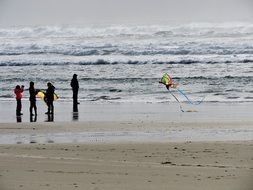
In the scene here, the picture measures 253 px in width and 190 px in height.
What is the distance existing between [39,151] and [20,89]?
23.8 feet

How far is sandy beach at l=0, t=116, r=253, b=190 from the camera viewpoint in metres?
6.21

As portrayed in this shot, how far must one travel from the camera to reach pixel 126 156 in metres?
8.05

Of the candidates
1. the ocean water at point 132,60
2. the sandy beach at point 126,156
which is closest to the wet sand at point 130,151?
the sandy beach at point 126,156

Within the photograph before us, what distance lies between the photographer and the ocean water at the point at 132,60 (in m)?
21.6

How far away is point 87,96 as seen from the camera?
66.7ft

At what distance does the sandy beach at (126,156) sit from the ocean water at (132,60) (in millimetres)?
7414

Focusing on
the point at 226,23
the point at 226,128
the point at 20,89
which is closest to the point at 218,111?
the point at 226,128

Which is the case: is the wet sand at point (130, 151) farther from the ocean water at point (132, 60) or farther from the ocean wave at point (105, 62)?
the ocean wave at point (105, 62)

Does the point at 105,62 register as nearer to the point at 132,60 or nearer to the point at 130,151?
the point at 132,60

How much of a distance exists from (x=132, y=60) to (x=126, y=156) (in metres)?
27.1

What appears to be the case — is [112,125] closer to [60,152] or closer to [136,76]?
[60,152]

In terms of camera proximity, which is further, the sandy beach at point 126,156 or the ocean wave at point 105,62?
the ocean wave at point 105,62

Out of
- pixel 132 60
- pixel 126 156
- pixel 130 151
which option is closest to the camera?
pixel 126 156

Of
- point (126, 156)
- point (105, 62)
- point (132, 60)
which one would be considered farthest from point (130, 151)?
point (132, 60)
